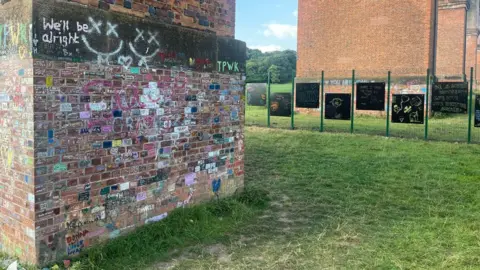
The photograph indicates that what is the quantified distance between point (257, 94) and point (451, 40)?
1595 cm

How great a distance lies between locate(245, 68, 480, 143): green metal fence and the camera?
38.1ft

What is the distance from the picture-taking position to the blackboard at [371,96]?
12.1m

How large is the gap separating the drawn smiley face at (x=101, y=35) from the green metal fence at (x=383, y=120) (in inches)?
366

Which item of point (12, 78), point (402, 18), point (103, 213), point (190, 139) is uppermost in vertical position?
point (402, 18)

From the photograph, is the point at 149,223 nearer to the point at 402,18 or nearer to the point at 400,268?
the point at 400,268

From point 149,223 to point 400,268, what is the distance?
8.49 feet

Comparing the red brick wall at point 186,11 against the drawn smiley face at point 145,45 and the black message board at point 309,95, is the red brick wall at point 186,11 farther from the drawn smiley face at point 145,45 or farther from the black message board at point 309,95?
the black message board at point 309,95

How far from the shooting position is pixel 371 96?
486 inches

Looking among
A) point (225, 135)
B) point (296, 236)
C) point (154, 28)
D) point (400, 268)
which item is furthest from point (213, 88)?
point (400, 268)

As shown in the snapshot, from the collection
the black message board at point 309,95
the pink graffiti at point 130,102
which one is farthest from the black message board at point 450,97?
the pink graffiti at point 130,102

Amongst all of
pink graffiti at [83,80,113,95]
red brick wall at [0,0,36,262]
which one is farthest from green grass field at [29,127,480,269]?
pink graffiti at [83,80,113,95]

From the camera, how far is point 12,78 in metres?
3.52

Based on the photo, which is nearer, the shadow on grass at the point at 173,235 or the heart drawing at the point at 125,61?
the shadow on grass at the point at 173,235

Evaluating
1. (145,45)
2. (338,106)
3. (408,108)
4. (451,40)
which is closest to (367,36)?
(338,106)
